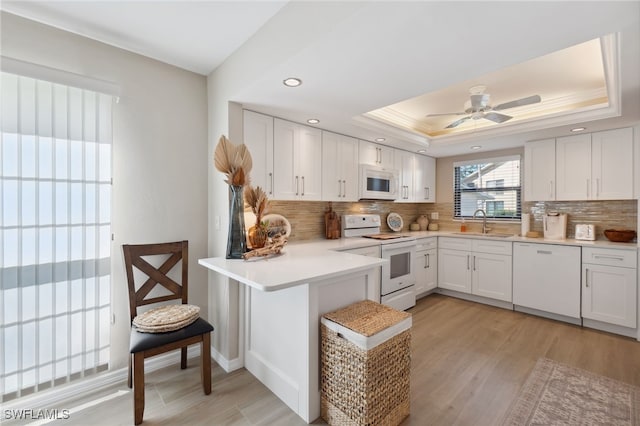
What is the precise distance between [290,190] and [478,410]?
7.51 ft

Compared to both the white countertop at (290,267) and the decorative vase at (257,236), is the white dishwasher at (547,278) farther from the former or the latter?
the decorative vase at (257,236)

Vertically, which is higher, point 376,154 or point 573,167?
point 376,154

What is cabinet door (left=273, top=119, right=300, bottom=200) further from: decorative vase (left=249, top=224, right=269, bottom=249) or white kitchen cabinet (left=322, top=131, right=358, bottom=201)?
decorative vase (left=249, top=224, right=269, bottom=249)

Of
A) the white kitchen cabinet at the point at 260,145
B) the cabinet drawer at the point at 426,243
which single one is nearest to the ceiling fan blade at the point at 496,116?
the cabinet drawer at the point at 426,243

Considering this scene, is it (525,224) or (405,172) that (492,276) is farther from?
(405,172)

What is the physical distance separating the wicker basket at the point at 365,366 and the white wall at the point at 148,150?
1.43 m

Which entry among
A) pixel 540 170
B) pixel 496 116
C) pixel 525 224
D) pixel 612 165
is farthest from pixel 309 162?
pixel 612 165

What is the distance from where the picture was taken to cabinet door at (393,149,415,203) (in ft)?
14.0

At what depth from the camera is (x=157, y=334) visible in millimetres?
1836

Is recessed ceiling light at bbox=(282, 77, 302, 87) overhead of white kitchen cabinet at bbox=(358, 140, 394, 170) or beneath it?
overhead

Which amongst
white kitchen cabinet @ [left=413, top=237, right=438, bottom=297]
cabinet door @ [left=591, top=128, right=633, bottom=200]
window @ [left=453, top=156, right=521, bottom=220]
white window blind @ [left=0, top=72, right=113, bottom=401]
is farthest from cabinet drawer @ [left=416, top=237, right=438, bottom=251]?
white window blind @ [left=0, top=72, right=113, bottom=401]

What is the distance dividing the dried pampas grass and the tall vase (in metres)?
0.07

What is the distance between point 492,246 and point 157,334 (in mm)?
3896

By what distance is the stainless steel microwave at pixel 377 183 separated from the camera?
12.1 ft
